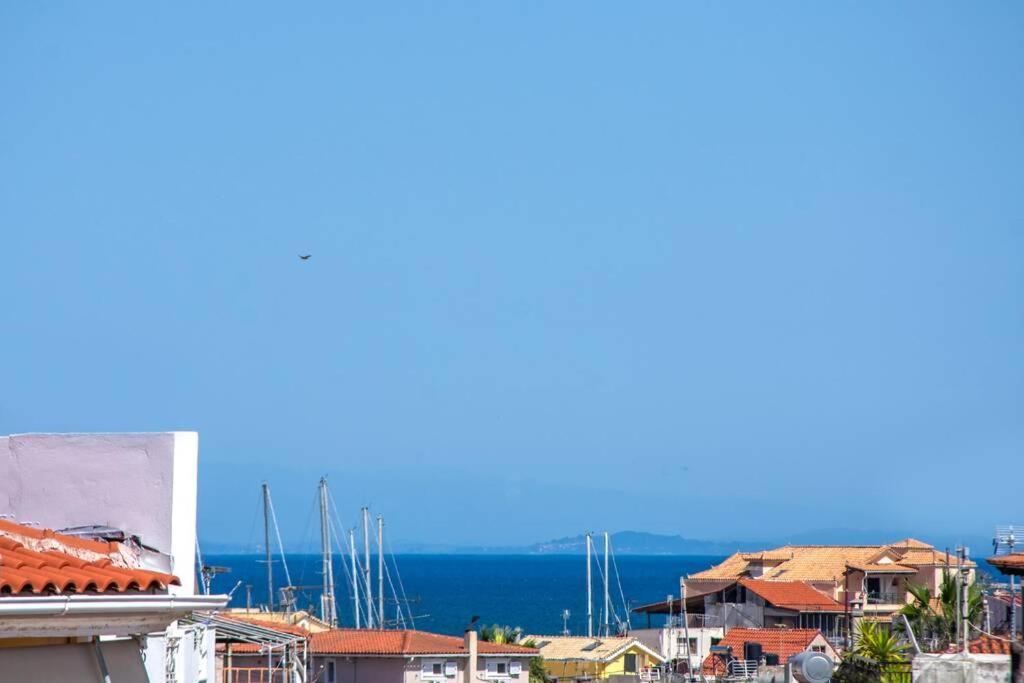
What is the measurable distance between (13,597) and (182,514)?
3.06 meters

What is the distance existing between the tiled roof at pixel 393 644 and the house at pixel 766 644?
28.9ft

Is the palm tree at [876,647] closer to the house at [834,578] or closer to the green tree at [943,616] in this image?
the green tree at [943,616]

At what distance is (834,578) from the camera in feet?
317

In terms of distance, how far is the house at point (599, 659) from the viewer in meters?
74.7

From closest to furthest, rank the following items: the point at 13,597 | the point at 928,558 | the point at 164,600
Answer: the point at 13,597 → the point at 164,600 → the point at 928,558

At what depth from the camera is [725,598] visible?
8981 centimetres

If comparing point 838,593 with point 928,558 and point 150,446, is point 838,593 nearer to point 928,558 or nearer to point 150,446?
point 928,558

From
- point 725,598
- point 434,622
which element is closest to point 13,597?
point 725,598

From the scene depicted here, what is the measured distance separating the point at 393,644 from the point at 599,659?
15626 millimetres

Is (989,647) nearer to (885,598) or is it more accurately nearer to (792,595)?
(792,595)

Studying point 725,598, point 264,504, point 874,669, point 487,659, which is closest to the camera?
point 874,669

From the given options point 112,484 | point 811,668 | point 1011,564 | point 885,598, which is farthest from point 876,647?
point 885,598

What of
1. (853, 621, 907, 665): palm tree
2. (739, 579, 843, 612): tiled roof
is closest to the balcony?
(739, 579, 843, 612): tiled roof

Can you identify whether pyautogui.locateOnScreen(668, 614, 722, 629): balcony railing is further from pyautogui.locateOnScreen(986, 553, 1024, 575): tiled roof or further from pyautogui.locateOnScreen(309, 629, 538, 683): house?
pyautogui.locateOnScreen(986, 553, 1024, 575): tiled roof
